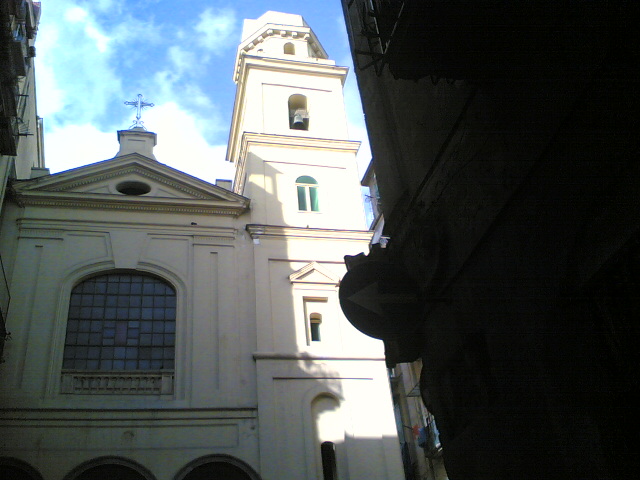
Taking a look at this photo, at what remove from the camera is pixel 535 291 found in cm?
415

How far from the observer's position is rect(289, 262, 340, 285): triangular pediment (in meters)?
17.6

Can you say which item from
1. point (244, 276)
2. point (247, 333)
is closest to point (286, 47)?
point (244, 276)

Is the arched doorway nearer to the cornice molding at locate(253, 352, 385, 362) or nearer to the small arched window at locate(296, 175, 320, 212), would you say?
the cornice molding at locate(253, 352, 385, 362)

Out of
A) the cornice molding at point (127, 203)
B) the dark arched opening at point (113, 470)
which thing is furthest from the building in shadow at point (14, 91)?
the dark arched opening at point (113, 470)

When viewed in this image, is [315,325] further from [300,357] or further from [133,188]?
[133,188]

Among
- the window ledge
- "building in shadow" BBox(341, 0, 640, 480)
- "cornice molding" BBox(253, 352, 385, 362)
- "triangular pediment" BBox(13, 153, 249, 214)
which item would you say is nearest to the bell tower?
"triangular pediment" BBox(13, 153, 249, 214)

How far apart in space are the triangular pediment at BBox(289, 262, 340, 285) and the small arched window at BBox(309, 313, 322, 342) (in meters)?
0.92

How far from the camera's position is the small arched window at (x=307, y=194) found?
1955 cm

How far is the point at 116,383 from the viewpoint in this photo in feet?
49.1

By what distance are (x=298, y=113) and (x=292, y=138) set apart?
1.81m

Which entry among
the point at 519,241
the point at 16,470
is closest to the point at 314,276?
the point at 16,470

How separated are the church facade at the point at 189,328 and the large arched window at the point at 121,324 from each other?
33 mm

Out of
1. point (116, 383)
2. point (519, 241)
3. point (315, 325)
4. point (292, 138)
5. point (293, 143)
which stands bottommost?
point (519, 241)

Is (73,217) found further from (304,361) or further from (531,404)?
(531,404)
